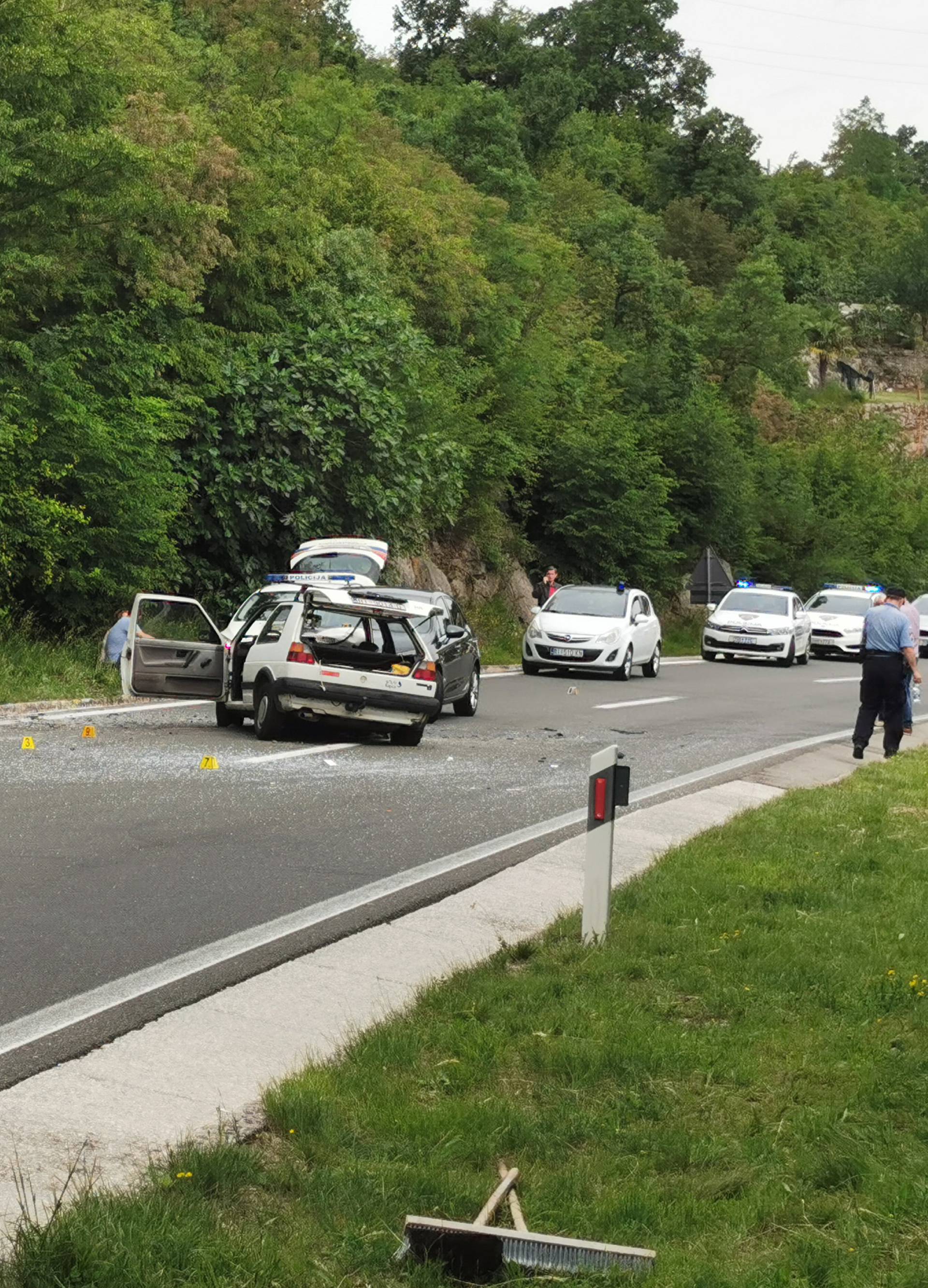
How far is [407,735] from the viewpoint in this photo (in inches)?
720

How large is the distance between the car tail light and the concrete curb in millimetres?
7412

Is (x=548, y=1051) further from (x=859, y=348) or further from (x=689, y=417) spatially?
(x=859, y=348)

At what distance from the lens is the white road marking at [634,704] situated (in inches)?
925

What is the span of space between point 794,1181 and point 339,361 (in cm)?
2843

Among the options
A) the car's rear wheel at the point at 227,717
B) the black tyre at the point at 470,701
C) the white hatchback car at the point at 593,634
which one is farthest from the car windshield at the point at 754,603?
the car's rear wheel at the point at 227,717

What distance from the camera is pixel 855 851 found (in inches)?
426

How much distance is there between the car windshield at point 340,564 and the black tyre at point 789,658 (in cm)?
1093

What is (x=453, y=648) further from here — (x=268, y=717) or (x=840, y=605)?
(x=840, y=605)

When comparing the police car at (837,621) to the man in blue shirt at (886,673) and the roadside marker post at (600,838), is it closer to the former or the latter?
the man in blue shirt at (886,673)

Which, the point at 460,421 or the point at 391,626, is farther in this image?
the point at 460,421

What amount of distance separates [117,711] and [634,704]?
24.7 ft

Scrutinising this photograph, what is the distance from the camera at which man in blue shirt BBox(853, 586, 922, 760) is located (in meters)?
17.7

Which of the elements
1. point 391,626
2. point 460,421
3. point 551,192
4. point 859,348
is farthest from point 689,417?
point 859,348

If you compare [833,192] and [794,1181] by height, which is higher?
[833,192]
